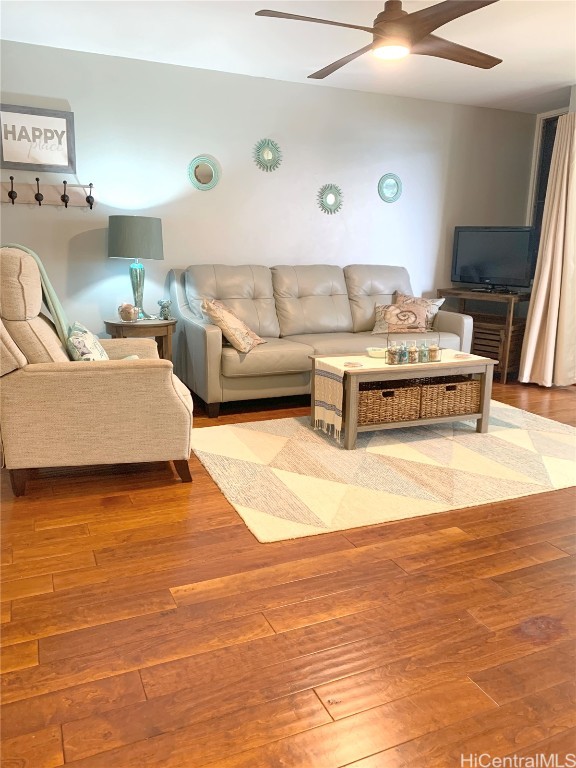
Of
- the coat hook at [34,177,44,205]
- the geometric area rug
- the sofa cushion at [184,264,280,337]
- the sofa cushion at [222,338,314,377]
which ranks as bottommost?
the geometric area rug

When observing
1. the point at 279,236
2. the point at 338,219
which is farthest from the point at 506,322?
the point at 279,236

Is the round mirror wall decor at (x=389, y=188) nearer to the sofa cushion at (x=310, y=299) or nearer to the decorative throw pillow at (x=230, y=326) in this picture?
the sofa cushion at (x=310, y=299)

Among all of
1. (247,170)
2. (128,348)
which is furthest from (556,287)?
(128,348)

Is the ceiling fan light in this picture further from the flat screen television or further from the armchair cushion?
the flat screen television

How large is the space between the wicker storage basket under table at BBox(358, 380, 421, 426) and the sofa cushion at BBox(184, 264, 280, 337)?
3.99ft

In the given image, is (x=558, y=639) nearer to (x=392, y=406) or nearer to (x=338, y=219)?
(x=392, y=406)

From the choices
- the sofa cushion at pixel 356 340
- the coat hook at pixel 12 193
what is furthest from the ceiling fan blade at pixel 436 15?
the coat hook at pixel 12 193

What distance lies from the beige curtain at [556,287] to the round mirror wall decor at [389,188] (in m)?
1.26

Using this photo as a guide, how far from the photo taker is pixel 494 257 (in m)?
5.49

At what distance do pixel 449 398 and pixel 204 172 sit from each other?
2.58m

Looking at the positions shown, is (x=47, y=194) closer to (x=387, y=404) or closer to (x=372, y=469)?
(x=387, y=404)

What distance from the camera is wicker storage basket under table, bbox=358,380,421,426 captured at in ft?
11.3

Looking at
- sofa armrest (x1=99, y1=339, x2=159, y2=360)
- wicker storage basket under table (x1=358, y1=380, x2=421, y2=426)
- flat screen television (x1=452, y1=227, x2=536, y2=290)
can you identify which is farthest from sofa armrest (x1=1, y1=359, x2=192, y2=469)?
flat screen television (x1=452, y1=227, x2=536, y2=290)

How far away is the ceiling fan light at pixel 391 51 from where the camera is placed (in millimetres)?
2818
